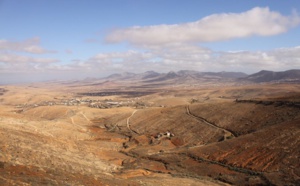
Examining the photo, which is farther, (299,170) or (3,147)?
(299,170)

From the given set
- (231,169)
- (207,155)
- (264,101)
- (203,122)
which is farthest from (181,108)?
(231,169)

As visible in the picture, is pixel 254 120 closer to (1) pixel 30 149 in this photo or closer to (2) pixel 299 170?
(2) pixel 299 170

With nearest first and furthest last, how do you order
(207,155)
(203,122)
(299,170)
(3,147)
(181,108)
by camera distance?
(3,147)
(299,170)
(207,155)
(203,122)
(181,108)

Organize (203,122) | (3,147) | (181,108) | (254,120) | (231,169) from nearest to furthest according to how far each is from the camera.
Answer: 1. (3,147)
2. (231,169)
3. (254,120)
4. (203,122)
5. (181,108)

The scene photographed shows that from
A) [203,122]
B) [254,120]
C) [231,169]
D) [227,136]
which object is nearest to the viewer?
[231,169]

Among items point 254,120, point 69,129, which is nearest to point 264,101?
point 254,120

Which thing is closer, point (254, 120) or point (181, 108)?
point (254, 120)

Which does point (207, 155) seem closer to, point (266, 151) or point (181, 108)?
point (266, 151)

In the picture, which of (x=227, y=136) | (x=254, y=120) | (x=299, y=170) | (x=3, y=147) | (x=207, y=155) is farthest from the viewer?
(x=254, y=120)

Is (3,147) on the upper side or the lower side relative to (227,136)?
upper
